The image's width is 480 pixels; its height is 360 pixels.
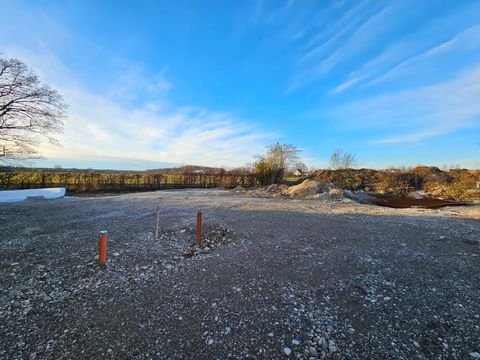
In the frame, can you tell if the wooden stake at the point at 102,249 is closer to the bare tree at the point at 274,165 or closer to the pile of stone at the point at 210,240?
the pile of stone at the point at 210,240

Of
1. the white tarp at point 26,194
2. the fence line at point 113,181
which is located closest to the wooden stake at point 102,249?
the white tarp at point 26,194

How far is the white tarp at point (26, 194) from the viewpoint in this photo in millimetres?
10447

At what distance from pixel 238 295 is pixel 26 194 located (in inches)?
575

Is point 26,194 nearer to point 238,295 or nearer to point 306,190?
point 238,295

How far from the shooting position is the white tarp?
10447 millimetres

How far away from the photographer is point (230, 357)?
6.55ft

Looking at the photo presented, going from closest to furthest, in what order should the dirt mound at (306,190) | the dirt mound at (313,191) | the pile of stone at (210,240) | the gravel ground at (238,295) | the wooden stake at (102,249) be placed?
1. the gravel ground at (238,295)
2. the wooden stake at (102,249)
3. the pile of stone at (210,240)
4. the dirt mound at (313,191)
5. the dirt mound at (306,190)

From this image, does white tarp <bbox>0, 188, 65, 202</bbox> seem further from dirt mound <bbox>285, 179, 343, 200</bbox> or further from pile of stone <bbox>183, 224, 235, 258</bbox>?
dirt mound <bbox>285, 179, 343, 200</bbox>

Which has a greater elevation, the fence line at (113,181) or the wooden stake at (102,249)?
the fence line at (113,181)

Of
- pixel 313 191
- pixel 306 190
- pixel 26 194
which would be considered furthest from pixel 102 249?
pixel 313 191

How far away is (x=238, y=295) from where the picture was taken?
2.96 m

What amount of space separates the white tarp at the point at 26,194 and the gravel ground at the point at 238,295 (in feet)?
22.8

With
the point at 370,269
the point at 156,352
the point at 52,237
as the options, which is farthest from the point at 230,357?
the point at 52,237

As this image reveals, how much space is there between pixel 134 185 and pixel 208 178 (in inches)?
287
